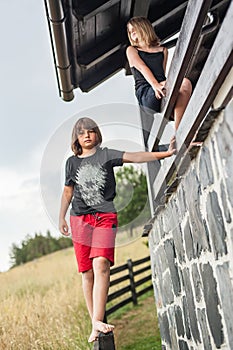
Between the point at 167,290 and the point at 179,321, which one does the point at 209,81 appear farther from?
the point at 167,290

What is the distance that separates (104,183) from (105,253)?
40 cm

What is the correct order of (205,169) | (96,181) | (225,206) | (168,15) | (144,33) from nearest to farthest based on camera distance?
(225,206)
(205,169)
(96,181)
(144,33)
(168,15)

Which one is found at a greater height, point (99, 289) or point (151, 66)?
point (151, 66)

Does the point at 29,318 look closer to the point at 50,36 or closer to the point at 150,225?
the point at 150,225

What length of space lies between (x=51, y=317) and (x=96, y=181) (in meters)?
3.71

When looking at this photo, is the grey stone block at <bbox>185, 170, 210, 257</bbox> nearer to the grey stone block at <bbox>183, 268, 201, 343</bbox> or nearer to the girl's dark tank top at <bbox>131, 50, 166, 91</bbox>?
the grey stone block at <bbox>183, 268, 201, 343</bbox>

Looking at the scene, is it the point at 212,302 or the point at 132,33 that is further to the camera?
the point at 132,33

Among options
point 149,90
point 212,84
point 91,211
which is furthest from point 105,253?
point 212,84

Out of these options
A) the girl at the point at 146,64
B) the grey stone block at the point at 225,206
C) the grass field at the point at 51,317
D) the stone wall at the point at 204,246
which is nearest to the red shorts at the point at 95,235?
the stone wall at the point at 204,246

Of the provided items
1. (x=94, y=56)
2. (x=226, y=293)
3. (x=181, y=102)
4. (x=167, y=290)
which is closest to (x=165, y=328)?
→ (x=167, y=290)

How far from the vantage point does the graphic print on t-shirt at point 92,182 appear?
11.6 feet

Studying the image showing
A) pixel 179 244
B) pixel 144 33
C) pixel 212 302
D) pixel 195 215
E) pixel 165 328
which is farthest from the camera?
pixel 165 328

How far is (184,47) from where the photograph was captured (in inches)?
105

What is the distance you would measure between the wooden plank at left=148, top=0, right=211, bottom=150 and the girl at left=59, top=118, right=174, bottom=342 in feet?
1.44
